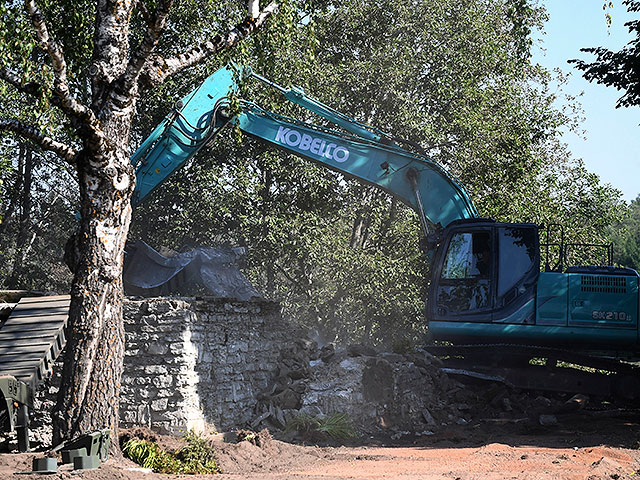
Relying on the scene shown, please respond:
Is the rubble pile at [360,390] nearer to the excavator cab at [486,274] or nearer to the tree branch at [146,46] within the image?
the excavator cab at [486,274]

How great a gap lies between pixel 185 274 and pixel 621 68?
8.07 m

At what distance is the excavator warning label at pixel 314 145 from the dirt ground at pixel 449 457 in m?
4.71

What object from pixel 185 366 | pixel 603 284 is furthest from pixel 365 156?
pixel 185 366

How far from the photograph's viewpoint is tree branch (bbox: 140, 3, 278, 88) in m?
7.80

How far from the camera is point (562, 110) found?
2353 cm

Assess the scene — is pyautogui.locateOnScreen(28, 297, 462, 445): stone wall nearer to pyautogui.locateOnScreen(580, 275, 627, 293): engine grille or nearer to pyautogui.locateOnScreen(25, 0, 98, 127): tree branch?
pyautogui.locateOnScreen(580, 275, 627, 293): engine grille

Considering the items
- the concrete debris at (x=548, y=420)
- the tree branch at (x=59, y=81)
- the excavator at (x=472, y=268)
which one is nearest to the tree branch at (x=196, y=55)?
the tree branch at (x=59, y=81)

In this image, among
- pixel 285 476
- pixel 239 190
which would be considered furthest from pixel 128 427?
pixel 239 190

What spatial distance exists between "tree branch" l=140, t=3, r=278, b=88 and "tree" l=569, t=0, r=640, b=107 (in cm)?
636

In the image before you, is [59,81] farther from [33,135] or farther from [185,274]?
[185,274]

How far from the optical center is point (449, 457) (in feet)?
29.6

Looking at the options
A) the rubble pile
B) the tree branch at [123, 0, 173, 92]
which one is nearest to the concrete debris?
the rubble pile

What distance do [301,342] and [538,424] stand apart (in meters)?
4.14

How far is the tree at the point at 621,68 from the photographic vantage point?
12023 millimetres
